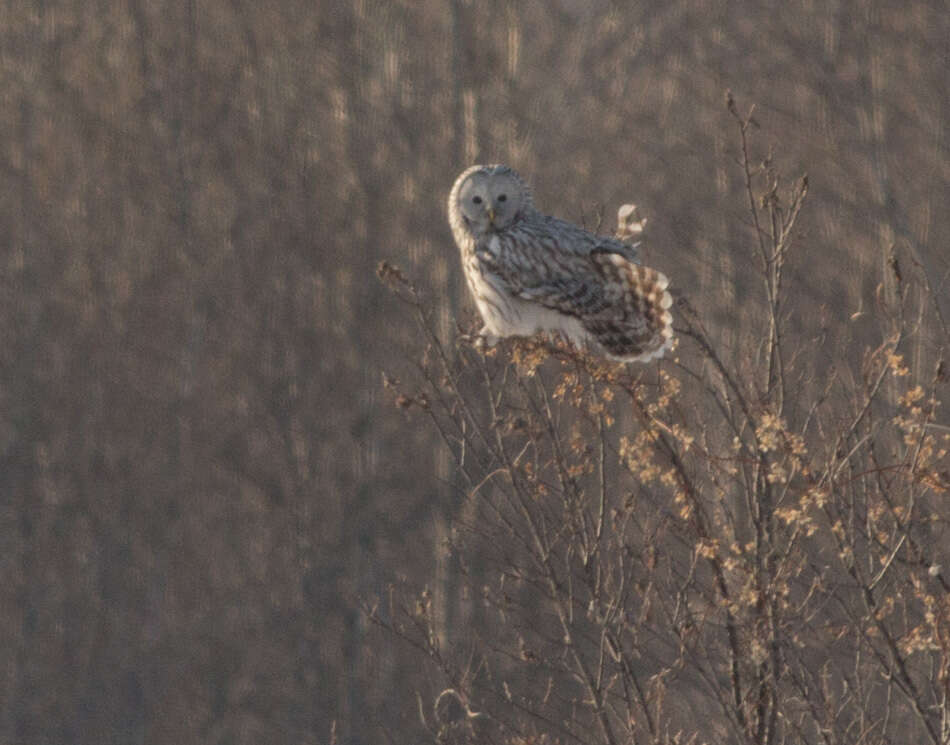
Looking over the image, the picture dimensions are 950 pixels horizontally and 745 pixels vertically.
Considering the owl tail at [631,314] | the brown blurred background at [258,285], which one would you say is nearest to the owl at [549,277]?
the owl tail at [631,314]

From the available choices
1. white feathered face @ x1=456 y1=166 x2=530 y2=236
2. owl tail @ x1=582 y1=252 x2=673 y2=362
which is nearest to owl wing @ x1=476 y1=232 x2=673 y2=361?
owl tail @ x1=582 y1=252 x2=673 y2=362

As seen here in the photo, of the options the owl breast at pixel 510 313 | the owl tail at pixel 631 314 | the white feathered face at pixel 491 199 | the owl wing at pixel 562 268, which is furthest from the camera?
the white feathered face at pixel 491 199

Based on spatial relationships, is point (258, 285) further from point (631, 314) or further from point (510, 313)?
point (631, 314)

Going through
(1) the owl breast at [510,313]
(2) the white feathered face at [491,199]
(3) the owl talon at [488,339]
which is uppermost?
(2) the white feathered face at [491,199]

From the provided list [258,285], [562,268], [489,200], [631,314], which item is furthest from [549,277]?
[258,285]

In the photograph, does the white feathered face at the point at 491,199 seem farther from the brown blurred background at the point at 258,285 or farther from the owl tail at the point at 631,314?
the brown blurred background at the point at 258,285

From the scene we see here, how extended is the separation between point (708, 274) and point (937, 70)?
48.7 inches

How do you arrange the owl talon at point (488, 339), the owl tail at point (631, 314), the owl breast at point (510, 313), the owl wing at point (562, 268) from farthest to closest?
the owl breast at point (510, 313), the owl wing at point (562, 268), the owl tail at point (631, 314), the owl talon at point (488, 339)

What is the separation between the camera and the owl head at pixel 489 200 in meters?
4.64

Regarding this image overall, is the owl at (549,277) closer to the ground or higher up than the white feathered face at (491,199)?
closer to the ground

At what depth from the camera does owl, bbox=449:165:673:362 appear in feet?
13.4

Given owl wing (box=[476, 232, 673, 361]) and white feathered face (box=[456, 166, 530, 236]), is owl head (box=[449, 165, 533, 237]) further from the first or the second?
owl wing (box=[476, 232, 673, 361])

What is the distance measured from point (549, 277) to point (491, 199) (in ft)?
1.38

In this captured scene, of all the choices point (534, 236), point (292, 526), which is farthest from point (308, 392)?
point (534, 236)
